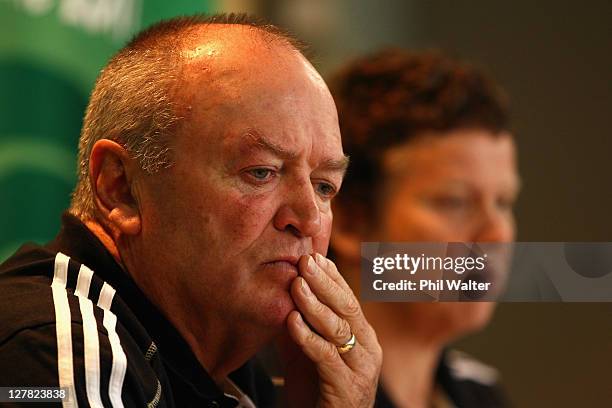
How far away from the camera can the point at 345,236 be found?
200 centimetres

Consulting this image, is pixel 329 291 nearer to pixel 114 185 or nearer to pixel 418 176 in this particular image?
pixel 114 185

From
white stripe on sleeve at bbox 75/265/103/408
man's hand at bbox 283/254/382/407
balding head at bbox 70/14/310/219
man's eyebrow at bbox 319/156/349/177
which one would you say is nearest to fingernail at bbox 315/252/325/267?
man's hand at bbox 283/254/382/407

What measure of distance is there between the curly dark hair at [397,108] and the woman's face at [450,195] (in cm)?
2

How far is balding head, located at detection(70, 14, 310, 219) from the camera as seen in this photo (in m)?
1.24

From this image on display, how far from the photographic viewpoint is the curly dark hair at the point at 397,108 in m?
2.01

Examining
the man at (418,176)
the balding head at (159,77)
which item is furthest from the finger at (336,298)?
the man at (418,176)

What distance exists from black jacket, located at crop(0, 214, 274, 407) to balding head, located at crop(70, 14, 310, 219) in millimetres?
122

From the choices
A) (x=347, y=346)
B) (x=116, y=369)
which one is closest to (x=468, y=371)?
(x=347, y=346)

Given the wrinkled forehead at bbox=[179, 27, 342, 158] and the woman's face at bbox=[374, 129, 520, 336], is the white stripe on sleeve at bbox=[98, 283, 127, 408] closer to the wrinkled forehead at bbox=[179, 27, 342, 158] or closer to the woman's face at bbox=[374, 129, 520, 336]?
the wrinkled forehead at bbox=[179, 27, 342, 158]

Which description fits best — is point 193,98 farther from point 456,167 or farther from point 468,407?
point 468,407

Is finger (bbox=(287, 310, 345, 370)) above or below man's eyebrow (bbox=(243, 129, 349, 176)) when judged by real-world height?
below

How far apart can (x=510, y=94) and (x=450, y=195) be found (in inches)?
42.3

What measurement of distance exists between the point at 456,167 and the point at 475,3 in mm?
1185

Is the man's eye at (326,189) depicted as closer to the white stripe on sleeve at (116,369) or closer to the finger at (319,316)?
the finger at (319,316)
